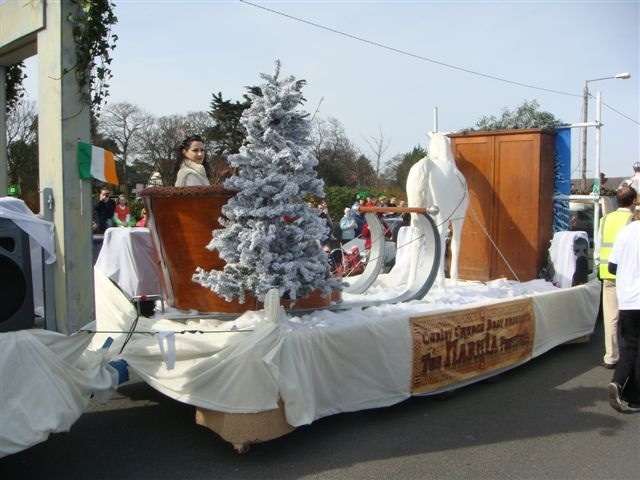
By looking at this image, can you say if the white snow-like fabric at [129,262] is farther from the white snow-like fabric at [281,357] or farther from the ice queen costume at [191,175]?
the ice queen costume at [191,175]

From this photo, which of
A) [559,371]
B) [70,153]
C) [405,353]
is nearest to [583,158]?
[559,371]

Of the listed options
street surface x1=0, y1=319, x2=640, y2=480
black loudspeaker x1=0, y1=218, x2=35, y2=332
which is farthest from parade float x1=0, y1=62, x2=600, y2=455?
black loudspeaker x1=0, y1=218, x2=35, y2=332

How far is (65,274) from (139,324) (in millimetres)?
592

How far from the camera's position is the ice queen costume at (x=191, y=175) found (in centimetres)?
446

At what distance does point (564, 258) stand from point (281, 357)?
168 inches

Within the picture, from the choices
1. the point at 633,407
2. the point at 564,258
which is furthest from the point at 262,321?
the point at 564,258

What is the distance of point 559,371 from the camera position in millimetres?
5484

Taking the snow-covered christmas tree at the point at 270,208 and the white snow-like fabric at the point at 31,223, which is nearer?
the white snow-like fabric at the point at 31,223

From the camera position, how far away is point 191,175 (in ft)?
14.7

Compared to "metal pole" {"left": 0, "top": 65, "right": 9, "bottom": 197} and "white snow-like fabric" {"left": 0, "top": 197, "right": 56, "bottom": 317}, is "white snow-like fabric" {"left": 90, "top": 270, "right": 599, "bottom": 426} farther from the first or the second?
"metal pole" {"left": 0, "top": 65, "right": 9, "bottom": 197}

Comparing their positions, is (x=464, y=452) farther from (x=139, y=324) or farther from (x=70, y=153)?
(x=70, y=153)

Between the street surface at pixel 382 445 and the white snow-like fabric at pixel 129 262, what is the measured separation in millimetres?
866

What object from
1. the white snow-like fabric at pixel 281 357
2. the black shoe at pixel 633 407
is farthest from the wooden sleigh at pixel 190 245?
the black shoe at pixel 633 407

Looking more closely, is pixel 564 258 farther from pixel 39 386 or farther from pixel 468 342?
pixel 39 386
